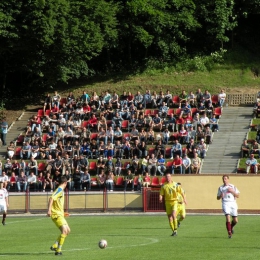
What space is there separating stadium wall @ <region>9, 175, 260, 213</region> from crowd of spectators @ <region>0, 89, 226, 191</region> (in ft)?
6.69

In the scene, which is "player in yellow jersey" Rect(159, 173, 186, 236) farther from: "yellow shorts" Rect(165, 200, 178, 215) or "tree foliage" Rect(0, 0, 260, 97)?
"tree foliage" Rect(0, 0, 260, 97)

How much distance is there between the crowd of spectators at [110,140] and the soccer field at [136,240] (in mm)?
9391

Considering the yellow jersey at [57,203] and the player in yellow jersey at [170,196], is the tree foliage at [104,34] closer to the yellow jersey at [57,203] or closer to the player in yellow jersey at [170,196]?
the player in yellow jersey at [170,196]

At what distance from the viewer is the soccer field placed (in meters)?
18.6

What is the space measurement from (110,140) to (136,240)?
2447 centimetres

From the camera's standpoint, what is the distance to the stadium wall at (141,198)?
37469 millimetres

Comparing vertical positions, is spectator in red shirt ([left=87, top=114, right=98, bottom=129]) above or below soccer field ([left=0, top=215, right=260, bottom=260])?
above

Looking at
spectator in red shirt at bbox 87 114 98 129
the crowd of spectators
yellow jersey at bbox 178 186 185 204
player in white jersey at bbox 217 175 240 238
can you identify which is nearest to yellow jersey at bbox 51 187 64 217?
player in white jersey at bbox 217 175 240 238

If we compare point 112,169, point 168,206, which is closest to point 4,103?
point 112,169

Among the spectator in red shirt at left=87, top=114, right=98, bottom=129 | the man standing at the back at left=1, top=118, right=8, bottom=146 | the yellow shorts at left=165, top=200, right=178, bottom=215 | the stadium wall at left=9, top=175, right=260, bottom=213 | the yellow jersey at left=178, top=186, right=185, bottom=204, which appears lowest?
the stadium wall at left=9, top=175, right=260, bottom=213

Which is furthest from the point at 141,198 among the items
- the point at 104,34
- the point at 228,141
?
the point at 104,34

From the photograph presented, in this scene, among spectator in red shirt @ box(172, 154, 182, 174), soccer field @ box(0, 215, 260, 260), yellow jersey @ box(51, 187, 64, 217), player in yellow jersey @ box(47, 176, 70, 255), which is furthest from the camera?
spectator in red shirt @ box(172, 154, 182, 174)

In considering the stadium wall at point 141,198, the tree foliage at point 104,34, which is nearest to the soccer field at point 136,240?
the stadium wall at point 141,198

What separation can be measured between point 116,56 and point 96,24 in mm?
6579
